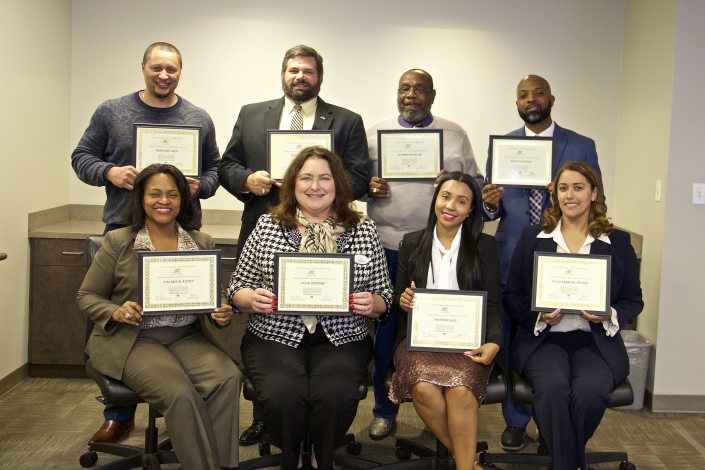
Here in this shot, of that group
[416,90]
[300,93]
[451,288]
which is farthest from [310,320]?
[416,90]

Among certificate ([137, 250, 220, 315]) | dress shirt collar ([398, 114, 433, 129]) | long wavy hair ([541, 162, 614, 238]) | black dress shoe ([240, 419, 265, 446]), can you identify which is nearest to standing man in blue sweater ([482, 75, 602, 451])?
long wavy hair ([541, 162, 614, 238])

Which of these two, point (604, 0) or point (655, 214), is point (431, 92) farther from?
point (604, 0)

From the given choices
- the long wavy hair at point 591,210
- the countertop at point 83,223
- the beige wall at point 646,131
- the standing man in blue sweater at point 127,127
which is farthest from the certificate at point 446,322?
the countertop at point 83,223

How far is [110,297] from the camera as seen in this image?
2.95 meters

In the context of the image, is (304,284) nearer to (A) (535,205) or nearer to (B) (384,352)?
(B) (384,352)

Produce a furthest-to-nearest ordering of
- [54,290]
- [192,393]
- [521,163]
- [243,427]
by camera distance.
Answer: [54,290], [243,427], [521,163], [192,393]

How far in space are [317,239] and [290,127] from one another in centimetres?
71

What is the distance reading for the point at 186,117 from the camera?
3406mm

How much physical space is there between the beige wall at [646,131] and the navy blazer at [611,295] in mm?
1147

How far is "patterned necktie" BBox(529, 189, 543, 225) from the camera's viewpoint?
3.42 metres

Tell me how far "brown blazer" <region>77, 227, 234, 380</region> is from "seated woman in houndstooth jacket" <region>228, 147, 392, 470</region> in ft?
0.82

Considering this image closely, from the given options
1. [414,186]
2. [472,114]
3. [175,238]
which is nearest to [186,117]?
[175,238]

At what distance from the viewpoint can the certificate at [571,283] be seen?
2818mm

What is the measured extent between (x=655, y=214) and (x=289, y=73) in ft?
7.54
